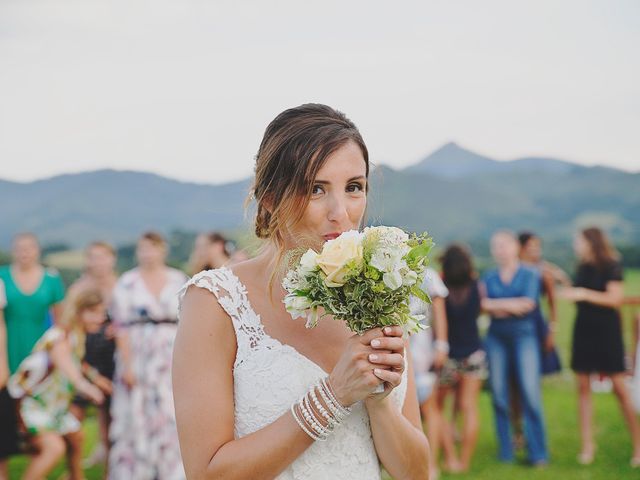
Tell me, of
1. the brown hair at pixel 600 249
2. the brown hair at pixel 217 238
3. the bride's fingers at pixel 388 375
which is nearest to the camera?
the bride's fingers at pixel 388 375

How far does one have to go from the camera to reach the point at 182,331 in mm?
2213

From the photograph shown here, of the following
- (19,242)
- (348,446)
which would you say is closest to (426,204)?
(19,242)

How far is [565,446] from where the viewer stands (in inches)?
387

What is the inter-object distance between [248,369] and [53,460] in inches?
218

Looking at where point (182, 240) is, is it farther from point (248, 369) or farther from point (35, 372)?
point (248, 369)

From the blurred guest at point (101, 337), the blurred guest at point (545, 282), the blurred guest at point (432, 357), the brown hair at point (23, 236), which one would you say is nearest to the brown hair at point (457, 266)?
the blurred guest at point (432, 357)

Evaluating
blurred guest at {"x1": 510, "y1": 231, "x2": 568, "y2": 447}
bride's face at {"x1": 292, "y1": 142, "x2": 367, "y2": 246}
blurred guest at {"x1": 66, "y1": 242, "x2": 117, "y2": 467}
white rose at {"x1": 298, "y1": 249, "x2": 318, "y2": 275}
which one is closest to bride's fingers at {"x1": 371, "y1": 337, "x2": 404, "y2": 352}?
white rose at {"x1": 298, "y1": 249, "x2": 318, "y2": 275}

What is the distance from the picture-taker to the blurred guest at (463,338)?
28.4ft

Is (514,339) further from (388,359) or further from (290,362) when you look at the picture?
(388,359)

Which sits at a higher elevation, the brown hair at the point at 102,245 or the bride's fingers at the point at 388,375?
the bride's fingers at the point at 388,375

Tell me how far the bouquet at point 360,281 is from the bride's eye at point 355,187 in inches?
9.2

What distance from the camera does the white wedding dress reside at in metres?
2.25

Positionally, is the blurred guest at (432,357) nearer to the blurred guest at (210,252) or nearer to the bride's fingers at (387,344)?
the blurred guest at (210,252)

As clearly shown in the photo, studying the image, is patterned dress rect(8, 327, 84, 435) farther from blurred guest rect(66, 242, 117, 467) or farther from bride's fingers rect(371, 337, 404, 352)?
bride's fingers rect(371, 337, 404, 352)
